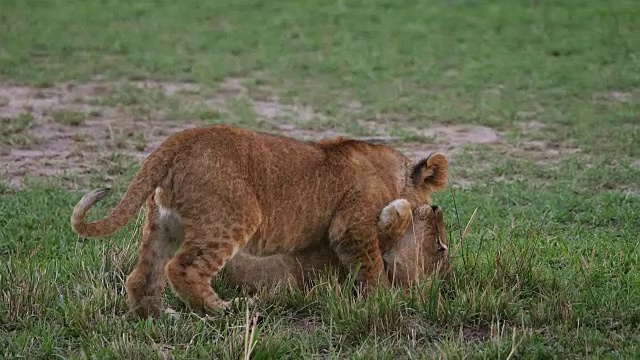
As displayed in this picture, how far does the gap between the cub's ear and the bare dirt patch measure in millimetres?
2716

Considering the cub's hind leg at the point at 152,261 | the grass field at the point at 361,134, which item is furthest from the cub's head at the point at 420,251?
the cub's hind leg at the point at 152,261

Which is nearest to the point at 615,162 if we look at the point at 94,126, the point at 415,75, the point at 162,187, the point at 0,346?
the point at 415,75

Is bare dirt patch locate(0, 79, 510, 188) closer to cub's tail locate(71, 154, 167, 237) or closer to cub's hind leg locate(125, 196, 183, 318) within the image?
cub's hind leg locate(125, 196, 183, 318)

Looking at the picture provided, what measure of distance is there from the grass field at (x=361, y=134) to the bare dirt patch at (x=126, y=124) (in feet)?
0.11

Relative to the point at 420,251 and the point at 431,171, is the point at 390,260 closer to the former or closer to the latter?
the point at 420,251

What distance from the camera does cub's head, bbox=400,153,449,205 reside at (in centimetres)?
584

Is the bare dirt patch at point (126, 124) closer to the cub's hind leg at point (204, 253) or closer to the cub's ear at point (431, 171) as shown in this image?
the cub's ear at point (431, 171)

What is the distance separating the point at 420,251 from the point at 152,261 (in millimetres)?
1293

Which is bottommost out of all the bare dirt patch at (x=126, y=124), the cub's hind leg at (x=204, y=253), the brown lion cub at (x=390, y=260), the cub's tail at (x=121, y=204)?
the bare dirt patch at (x=126, y=124)

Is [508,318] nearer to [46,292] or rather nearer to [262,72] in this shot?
[46,292]

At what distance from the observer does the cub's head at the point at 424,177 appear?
230 inches

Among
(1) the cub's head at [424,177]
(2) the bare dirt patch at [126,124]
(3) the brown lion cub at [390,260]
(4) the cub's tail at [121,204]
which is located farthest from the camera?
(2) the bare dirt patch at [126,124]

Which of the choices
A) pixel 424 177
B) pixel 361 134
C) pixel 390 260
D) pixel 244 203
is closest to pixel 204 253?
pixel 244 203

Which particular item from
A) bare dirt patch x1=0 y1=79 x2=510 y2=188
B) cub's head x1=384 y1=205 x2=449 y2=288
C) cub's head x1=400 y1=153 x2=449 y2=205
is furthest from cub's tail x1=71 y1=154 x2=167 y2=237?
bare dirt patch x1=0 y1=79 x2=510 y2=188
